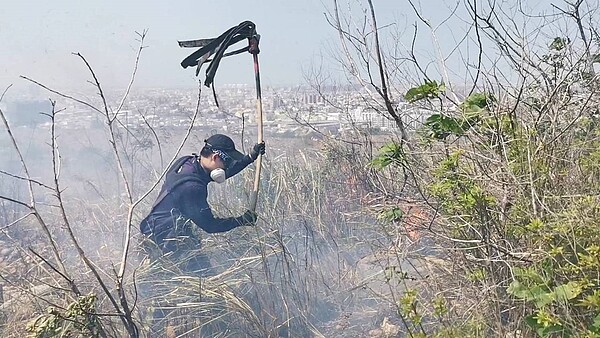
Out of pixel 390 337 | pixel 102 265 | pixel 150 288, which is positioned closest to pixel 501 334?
pixel 390 337

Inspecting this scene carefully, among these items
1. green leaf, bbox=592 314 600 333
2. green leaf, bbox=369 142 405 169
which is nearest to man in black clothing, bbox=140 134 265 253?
green leaf, bbox=369 142 405 169

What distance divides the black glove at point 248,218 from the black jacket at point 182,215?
0.03 metres

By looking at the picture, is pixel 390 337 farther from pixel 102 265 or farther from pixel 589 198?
pixel 102 265

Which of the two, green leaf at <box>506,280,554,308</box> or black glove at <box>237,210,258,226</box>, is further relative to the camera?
black glove at <box>237,210,258,226</box>

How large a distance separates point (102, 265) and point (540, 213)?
11.5ft

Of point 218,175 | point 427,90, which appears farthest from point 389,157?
point 218,175

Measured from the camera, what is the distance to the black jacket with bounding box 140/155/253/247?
13.6 ft

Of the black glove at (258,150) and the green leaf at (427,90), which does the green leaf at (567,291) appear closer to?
the green leaf at (427,90)

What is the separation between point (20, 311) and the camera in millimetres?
3654

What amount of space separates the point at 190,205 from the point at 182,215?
0.11m

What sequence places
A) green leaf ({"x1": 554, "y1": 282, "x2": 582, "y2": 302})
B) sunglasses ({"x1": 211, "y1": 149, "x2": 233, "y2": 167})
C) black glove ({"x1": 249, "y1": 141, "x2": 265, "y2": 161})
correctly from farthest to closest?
sunglasses ({"x1": 211, "y1": 149, "x2": 233, "y2": 167}) → black glove ({"x1": 249, "y1": 141, "x2": 265, "y2": 161}) → green leaf ({"x1": 554, "y1": 282, "x2": 582, "y2": 302})

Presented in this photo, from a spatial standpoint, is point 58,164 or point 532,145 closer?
point 532,145

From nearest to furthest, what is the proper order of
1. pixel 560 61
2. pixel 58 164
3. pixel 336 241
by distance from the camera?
pixel 58 164
pixel 560 61
pixel 336 241

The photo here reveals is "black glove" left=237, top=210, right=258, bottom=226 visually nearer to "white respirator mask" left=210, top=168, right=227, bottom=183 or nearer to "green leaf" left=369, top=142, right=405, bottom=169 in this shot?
"white respirator mask" left=210, top=168, right=227, bottom=183
